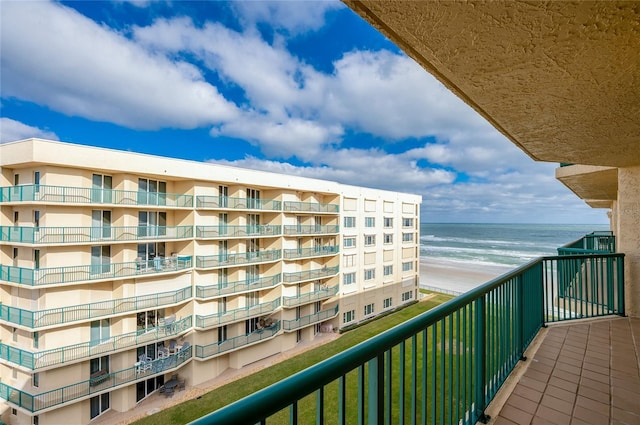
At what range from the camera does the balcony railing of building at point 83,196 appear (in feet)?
34.5

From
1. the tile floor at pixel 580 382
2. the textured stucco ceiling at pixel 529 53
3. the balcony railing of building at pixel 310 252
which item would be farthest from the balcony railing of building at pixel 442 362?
the balcony railing of building at pixel 310 252

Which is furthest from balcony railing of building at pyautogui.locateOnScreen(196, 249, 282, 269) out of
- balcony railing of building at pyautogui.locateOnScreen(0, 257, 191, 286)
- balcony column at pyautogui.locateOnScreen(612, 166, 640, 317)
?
balcony column at pyautogui.locateOnScreen(612, 166, 640, 317)

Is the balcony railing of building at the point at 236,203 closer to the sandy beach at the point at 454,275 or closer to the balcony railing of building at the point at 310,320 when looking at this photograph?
the balcony railing of building at the point at 310,320

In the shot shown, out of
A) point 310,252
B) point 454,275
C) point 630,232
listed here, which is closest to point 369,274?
point 310,252

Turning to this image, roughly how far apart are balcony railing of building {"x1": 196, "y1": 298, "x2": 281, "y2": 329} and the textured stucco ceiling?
15.0 meters

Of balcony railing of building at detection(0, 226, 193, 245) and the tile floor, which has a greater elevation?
balcony railing of building at detection(0, 226, 193, 245)

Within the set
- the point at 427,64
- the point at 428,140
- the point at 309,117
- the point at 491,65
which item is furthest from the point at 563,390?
the point at 428,140

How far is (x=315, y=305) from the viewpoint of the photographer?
65.6 ft

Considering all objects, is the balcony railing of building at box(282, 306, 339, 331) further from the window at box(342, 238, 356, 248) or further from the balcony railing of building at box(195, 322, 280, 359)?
the window at box(342, 238, 356, 248)

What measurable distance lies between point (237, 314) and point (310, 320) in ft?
16.8

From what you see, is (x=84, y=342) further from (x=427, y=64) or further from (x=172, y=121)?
(x=172, y=121)

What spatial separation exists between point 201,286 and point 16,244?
7025 mm

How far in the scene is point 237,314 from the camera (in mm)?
15570

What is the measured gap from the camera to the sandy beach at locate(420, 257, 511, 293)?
31.4 meters
